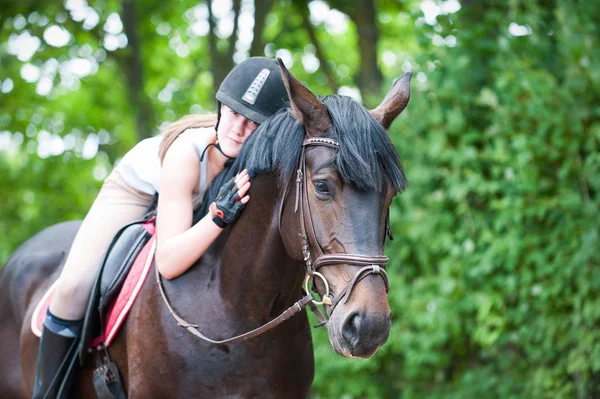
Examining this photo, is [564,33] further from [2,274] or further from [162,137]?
[2,274]

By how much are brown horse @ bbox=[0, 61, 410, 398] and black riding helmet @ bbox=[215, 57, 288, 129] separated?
0.19m

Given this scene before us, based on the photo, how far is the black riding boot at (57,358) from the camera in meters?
3.75

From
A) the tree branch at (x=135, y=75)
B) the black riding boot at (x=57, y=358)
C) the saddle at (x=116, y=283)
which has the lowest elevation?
the tree branch at (x=135, y=75)

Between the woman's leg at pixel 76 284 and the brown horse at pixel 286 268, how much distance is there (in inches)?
11.8

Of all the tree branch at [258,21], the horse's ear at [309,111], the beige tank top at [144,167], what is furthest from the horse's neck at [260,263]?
the tree branch at [258,21]

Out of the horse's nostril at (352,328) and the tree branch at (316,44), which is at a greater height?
the horse's nostril at (352,328)

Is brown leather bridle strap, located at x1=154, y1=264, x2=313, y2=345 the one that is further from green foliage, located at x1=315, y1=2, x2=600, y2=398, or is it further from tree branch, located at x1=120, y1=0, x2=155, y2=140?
tree branch, located at x1=120, y1=0, x2=155, y2=140

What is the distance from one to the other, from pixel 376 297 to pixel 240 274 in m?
0.80

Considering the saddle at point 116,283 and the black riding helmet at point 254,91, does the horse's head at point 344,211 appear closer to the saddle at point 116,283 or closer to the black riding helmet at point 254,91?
the black riding helmet at point 254,91

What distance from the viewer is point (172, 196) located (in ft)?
10.6

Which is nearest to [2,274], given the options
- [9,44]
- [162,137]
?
[162,137]

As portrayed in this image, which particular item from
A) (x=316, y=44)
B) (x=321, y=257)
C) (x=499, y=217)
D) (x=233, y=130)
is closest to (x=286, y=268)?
(x=321, y=257)

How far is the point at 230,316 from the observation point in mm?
3201

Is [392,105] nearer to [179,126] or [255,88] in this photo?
[255,88]
